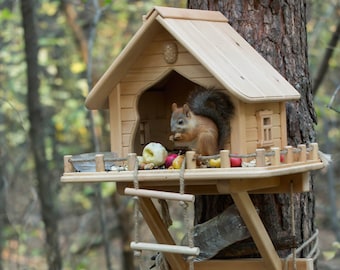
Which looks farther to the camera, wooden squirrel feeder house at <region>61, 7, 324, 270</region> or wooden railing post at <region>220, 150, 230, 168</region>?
wooden squirrel feeder house at <region>61, 7, 324, 270</region>

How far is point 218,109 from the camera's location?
3.56m

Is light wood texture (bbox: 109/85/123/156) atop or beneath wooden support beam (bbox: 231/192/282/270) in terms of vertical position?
atop

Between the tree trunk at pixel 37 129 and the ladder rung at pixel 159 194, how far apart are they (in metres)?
4.21

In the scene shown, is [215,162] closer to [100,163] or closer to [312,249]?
[100,163]

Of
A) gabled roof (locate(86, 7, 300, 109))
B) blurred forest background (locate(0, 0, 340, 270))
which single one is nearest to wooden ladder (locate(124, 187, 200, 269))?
gabled roof (locate(86, 7, 300, 109))

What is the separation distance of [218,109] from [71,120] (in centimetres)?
742

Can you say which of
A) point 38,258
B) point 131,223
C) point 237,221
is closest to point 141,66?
point 237,221

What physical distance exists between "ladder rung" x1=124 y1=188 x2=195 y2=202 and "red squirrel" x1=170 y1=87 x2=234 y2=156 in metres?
0.21

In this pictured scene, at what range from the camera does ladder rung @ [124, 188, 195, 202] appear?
3406 mm

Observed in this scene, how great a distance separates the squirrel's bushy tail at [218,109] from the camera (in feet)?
11.7

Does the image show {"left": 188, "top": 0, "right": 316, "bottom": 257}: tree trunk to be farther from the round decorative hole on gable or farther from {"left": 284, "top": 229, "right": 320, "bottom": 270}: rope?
the round decorative hole on gable

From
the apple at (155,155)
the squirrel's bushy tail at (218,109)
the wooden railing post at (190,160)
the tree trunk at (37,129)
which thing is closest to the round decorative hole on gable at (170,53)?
the squirrel's bushy tail at (218,109)

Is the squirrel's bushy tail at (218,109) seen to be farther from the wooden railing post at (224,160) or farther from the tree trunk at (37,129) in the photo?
the tree trunk at (37,129)

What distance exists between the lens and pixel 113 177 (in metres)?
3.58
